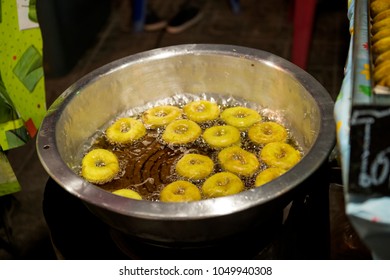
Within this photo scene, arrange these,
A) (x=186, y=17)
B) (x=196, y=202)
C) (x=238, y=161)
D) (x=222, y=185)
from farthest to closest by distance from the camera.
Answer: (x=186, y=17) → (x=238, y=161) → (x=222, y=185) → (x=196, y=202)

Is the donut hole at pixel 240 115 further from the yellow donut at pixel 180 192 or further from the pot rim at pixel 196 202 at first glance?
the yellow donut at pixel 180 192

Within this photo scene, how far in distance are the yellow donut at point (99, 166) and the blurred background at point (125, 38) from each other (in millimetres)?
1114

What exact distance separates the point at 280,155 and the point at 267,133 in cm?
14

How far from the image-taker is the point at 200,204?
4.06 ft

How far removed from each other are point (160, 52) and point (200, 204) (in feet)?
2.84

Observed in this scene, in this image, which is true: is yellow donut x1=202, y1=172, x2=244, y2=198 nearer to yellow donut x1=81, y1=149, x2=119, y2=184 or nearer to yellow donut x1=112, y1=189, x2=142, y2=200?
yellow donut x1=112, y1=189, x2=142, y2=200

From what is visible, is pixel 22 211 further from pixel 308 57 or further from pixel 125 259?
pixel 308 57

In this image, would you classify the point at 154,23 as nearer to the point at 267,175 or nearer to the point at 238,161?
the point at 238,161

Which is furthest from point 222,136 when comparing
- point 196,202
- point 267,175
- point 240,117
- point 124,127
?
point 196,202

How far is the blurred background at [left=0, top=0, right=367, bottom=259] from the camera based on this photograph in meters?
3.00

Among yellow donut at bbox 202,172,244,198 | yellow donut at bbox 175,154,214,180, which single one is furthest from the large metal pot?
yellow donut at bbox 175,154,214,180

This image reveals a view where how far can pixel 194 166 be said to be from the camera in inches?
65.8

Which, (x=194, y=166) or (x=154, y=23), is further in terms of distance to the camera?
(x=154, y=23)

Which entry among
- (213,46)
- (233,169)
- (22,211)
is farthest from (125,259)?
(22,211)
